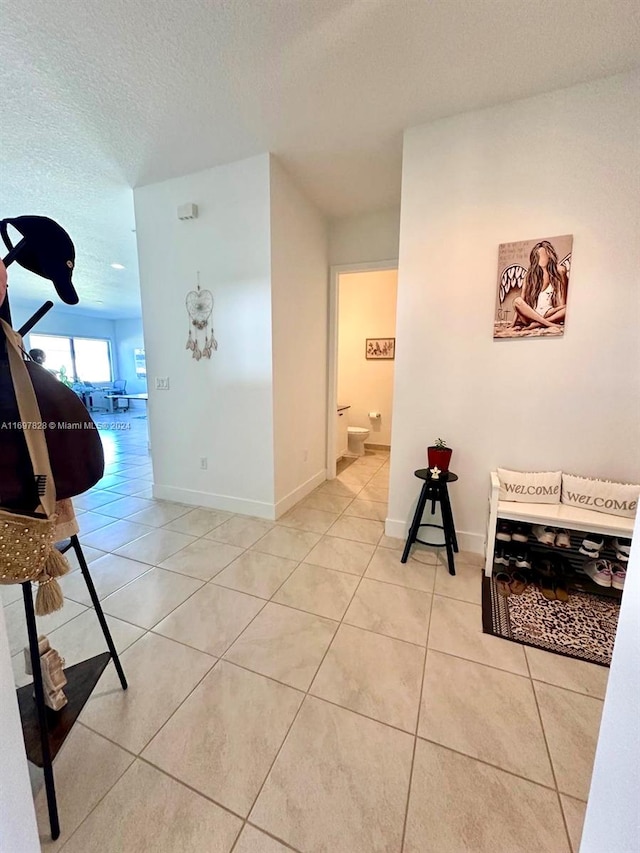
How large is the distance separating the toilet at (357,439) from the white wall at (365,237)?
2175 millimetres

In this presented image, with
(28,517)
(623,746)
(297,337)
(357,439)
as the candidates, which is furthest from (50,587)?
(357,439)

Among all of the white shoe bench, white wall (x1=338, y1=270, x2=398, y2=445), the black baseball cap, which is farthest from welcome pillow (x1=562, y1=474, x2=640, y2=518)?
white wall (x1=338, y1=270, x2=398, y2=445)

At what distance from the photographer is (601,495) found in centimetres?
196

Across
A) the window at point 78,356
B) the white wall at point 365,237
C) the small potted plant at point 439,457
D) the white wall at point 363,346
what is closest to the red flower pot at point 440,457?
the small potted plant at point 439,457

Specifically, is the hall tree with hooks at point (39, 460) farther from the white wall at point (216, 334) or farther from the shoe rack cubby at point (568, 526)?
the shoe rack cubby at point (568, 526)

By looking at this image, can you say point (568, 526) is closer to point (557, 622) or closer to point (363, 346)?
point (557, 622)

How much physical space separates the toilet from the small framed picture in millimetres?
1159

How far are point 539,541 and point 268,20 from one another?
2961mm

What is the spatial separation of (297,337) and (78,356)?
8.98 meters

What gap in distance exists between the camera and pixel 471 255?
2164 mm

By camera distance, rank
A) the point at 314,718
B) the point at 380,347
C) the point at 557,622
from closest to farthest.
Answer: the point at 314,718 < the point at 557,622 < the point at 380,347

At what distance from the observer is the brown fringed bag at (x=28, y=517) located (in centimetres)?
73

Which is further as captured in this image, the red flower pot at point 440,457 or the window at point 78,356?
the window at point 78,356

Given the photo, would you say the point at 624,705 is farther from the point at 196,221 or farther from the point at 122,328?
the point at 122,328
